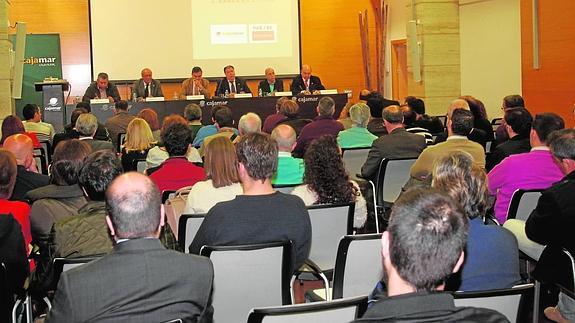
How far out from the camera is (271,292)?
3.89m

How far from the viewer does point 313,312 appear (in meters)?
2.63

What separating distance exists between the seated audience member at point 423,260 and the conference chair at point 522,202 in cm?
279

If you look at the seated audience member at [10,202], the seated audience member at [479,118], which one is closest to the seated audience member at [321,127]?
the seated audience member at [479,118]

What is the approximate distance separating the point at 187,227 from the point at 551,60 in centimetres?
769

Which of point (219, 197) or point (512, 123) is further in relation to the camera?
point (512, 123)

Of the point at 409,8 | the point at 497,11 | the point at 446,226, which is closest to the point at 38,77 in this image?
the point at 409,8

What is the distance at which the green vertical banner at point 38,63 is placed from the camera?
49.6 ft

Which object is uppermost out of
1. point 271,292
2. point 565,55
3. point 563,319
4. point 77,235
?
point 565,55

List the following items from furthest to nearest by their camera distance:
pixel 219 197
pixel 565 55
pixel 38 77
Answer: pixel 38 77, pixel 565 55, pixel 219 197

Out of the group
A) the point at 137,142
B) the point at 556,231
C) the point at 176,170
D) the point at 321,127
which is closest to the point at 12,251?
the point at 176,170

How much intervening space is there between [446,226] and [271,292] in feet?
6.14

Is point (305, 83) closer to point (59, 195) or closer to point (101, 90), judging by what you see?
point (101, 90)

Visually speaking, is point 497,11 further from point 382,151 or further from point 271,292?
point 271,292

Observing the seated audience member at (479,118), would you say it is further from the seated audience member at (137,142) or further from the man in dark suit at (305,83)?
the man in dark suit at (305,83)
